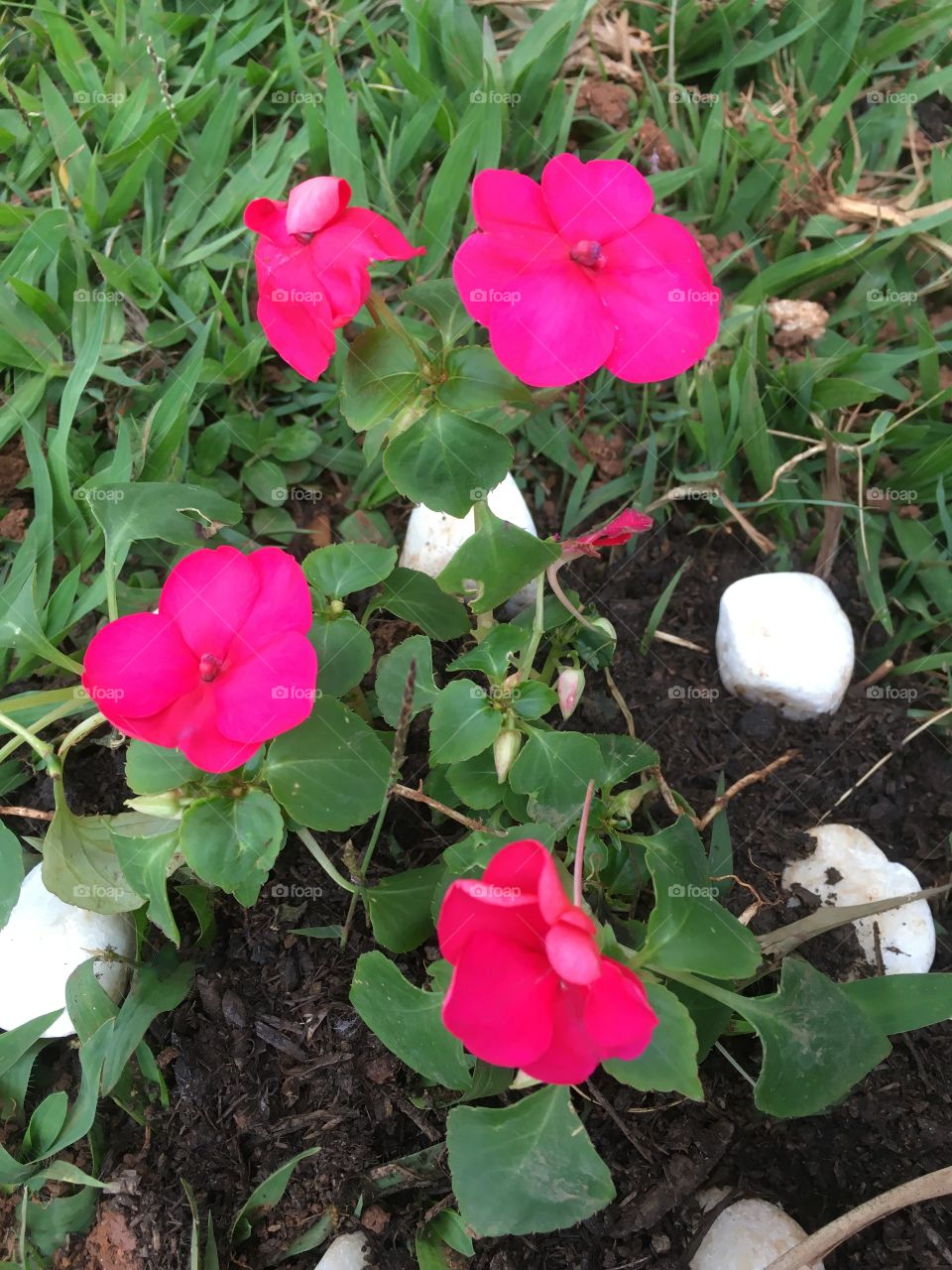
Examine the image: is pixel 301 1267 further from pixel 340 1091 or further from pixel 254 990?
pixel 254 990

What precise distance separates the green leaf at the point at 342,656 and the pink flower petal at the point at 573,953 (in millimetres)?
631

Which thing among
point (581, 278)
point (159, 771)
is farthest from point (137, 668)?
point (581, 278)

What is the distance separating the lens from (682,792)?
175cm

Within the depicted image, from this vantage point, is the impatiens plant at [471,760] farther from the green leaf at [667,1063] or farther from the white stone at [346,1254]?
the white stone at [346,1254]

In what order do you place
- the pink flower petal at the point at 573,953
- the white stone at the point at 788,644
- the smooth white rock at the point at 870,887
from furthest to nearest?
the white stone at the point at 788,644, the smooth white rock at the point at 870,887, the pink flower petal at the point at 573,953

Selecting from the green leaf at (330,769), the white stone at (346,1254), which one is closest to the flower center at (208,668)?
the green leaf at (330,769)

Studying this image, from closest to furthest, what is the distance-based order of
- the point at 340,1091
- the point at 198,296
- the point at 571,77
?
1. the point at 340,1091
2. the point at 198,296
3. the point at 571,77

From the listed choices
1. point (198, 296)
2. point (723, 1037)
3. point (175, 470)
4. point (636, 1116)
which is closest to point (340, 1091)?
point (636, 1116)

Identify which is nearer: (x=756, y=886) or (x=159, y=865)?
(x=159, y=865)

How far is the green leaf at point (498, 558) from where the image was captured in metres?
1.37

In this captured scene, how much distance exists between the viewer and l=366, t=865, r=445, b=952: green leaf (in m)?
1.43

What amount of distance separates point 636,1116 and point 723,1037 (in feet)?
0.60

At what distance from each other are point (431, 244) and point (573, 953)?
66.3 inches

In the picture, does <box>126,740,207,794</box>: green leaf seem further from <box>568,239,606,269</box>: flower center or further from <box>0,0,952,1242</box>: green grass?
<box>568,239,606,269</box>: flower center
